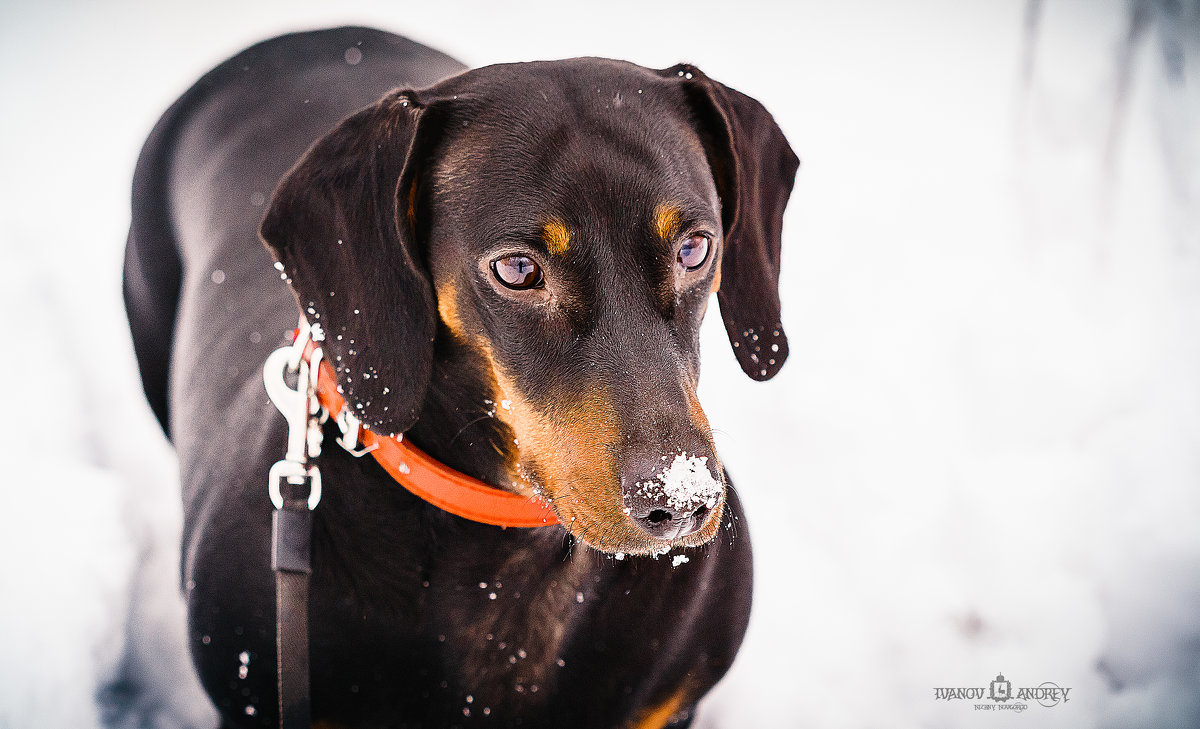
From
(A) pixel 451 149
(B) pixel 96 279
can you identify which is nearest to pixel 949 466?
(A) pixel 451 149

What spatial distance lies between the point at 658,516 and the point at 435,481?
18.2 inches

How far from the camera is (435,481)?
1593mm

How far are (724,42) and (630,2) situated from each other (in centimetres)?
43

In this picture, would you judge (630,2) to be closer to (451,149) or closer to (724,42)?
(724,42)

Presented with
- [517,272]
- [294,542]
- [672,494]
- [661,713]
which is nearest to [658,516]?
[672,494]

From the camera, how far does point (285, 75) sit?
110 inches

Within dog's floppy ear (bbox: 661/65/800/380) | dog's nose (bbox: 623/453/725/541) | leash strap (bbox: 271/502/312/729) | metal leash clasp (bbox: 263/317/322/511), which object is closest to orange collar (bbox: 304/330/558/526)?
metal leash clasp (bbox: 263/317/322/511)

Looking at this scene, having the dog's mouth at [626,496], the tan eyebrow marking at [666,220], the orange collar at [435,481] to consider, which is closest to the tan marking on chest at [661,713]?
the orange collar at [435,481]

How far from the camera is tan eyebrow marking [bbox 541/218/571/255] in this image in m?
1.42

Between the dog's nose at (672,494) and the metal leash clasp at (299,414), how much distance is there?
582mm

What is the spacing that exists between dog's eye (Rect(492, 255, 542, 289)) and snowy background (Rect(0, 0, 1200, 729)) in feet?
5.44

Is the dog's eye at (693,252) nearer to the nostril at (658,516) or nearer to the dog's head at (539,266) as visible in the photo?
the dog's head at (539,266)

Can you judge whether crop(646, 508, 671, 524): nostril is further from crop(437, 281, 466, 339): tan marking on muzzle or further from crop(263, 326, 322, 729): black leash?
crop(263, 326, 322, 729): black leash

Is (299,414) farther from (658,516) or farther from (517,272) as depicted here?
(658,516)
